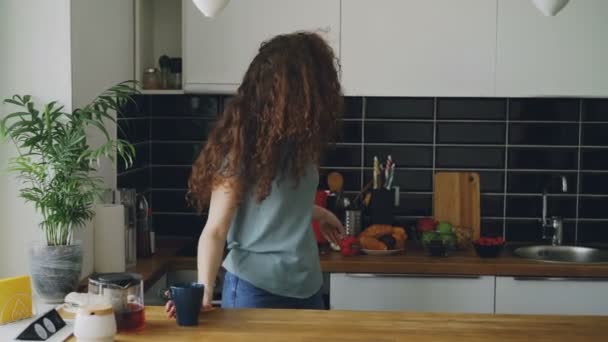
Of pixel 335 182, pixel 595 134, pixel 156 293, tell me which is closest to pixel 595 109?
pixel 595 134

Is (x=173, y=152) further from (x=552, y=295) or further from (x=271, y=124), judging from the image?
(x=552, y=295)

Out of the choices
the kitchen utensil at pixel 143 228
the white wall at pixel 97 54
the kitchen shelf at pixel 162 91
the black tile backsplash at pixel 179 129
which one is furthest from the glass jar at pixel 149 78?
the kitchen utensil at pixel 143 228

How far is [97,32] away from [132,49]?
50 centimetres

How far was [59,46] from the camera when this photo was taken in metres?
2.79

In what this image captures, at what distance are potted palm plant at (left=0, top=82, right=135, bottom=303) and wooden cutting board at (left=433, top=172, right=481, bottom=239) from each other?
164cm

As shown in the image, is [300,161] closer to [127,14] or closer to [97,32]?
[97,32]

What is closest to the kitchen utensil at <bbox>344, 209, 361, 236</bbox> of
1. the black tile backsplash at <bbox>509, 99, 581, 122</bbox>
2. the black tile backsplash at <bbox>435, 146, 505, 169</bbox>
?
the black tile backsplash at <bbox>435, 146, 505, 169</bbox>

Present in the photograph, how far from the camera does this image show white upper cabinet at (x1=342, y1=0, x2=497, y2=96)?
3471 mm

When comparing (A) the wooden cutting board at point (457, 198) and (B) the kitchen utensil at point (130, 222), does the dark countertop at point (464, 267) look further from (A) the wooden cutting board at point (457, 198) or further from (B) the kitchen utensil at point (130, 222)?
(B) the kitchen utensil at point (130, 222)

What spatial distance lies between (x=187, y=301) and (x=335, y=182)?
5.88ft

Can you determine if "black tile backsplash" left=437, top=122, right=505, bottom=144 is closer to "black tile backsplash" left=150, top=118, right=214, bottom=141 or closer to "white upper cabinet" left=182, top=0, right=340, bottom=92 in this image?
"white upper cabinet" left=182, top=0, right=340, bottom=92

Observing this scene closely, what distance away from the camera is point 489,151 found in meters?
3.90

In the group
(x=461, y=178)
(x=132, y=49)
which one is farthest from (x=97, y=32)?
(x=461, y=178)

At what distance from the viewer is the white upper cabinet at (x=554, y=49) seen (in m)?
3.46
